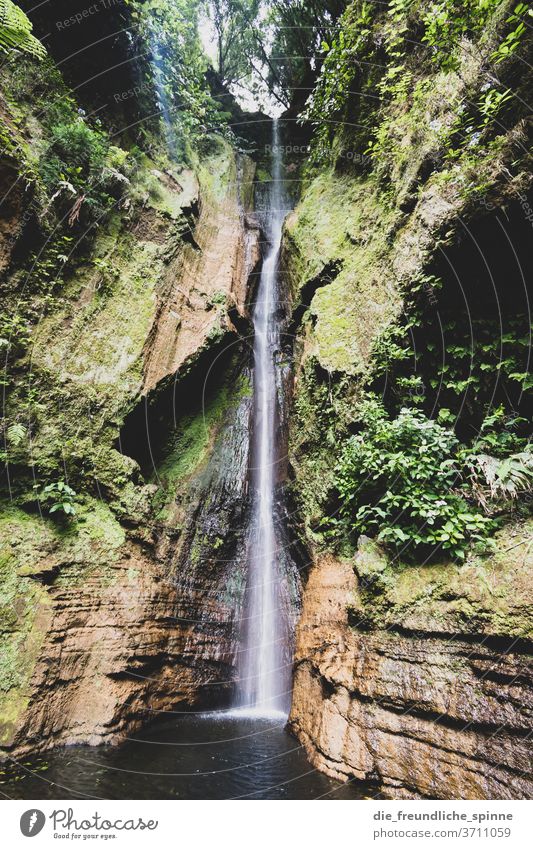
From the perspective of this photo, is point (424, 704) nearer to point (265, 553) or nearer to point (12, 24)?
point (265, 553)

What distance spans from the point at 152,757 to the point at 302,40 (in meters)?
23.9

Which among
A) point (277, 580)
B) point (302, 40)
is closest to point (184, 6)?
point (302, 40)

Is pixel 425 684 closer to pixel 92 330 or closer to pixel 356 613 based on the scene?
pixel 356 613

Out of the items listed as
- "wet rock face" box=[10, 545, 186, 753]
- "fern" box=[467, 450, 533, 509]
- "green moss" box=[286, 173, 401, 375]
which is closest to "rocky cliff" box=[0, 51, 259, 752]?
"wet rock face" box=[10, 545, 186, 753]

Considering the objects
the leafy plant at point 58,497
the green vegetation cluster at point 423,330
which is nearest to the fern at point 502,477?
the green vegetation cluster at point 423,330

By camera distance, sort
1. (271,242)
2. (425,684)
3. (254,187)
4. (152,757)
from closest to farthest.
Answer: (425,684) < (152,757) < (271,242) < (254,187)

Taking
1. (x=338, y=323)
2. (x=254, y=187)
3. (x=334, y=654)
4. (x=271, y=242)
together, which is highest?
(x=254, y=187)

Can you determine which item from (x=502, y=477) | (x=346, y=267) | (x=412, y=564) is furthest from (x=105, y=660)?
(x=346, y=267)

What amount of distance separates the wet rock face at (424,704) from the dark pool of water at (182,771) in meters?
0.45

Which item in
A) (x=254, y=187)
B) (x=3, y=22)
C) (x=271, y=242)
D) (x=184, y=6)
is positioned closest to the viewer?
(x=3, y=22)

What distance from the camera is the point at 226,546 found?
9352mm
